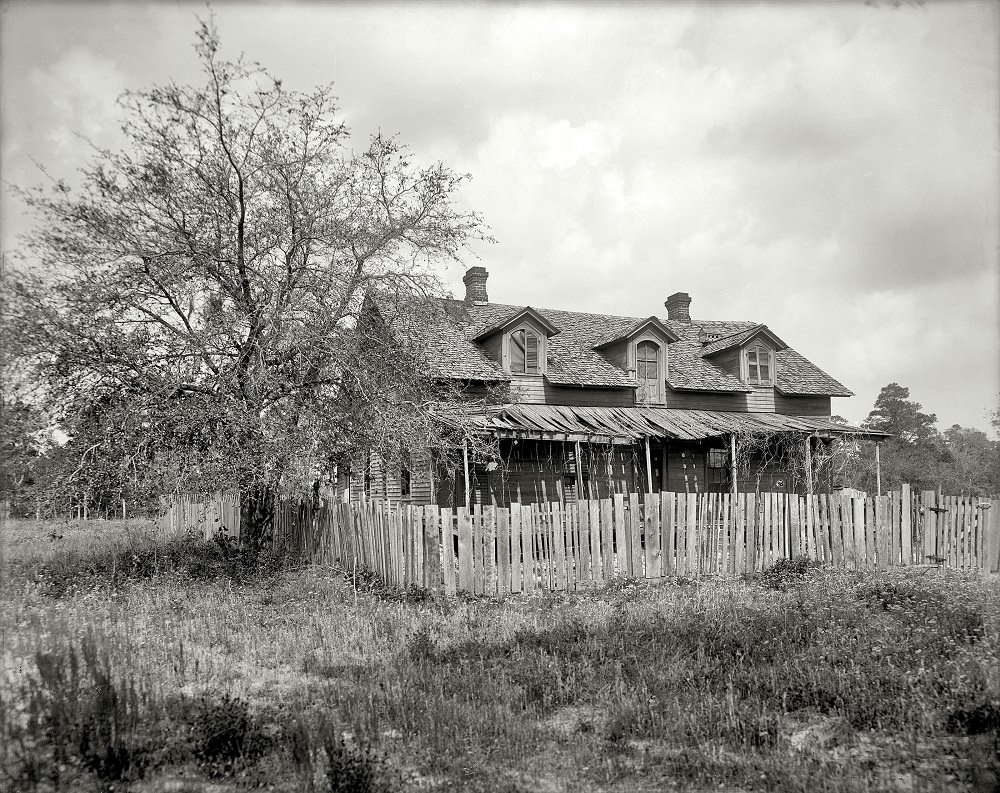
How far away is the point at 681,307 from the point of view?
3403 centimetres

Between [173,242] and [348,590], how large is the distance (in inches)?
268

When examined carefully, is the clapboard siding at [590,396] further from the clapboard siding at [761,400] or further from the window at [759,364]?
the window at [759,364]

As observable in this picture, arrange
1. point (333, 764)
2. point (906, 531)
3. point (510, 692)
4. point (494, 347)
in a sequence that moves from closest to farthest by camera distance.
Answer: point (333, 764)
point (510, 692)
point (906, 531)
point (494, 347)

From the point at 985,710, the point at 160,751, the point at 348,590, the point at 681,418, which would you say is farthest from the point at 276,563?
the point at 681,418

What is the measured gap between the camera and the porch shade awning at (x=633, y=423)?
20.4 m

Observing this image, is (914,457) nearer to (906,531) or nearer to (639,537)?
(906,531)

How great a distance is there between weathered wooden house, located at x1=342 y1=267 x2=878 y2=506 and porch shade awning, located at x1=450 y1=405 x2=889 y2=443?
67 millimetres

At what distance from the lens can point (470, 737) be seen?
5.31 metres

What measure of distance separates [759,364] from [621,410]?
295 inches

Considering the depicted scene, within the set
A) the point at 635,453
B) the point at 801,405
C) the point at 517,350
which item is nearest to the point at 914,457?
the point at 801,405

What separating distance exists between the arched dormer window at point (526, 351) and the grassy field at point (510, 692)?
14.8 metres

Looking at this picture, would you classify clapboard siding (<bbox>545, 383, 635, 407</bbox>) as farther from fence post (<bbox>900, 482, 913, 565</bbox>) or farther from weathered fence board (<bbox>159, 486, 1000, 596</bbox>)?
fence post (<bbox>900, 482, 913, 565</bbox>)

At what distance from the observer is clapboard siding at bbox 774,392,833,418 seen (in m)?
28.9

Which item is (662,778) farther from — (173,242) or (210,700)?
(173,242)
